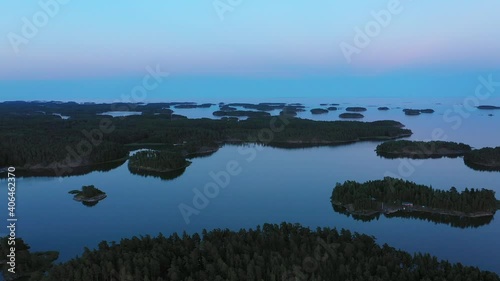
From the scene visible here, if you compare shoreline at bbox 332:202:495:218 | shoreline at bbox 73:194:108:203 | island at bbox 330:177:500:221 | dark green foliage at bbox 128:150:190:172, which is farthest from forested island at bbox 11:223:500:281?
dark green foliage at bbox 128:150:190:172

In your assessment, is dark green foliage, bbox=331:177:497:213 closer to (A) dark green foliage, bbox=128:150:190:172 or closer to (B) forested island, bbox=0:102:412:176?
(A) dark green foliage, bbox=128:150:190:172

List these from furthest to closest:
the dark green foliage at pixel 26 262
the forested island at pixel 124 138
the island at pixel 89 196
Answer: the forested island at pixel 124 138 → the island at pixel 89 196 → the dark green foliage at pixel 26 262

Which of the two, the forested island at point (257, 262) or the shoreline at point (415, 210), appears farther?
the shoreline at point (415, 210)

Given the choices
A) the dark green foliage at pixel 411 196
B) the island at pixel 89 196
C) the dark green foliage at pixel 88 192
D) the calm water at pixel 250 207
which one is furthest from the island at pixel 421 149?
the dark green foliage at pixel 88 192

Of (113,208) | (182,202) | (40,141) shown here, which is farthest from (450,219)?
(40,141)

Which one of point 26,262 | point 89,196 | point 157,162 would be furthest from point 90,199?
point 26,262

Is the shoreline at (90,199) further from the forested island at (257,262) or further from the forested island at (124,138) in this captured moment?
the forested island at (257,262)

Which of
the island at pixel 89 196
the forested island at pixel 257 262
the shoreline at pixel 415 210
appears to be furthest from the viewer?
the island at pixel 89 196

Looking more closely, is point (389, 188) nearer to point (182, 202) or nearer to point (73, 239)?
point (182, 202)

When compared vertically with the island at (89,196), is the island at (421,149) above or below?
above
